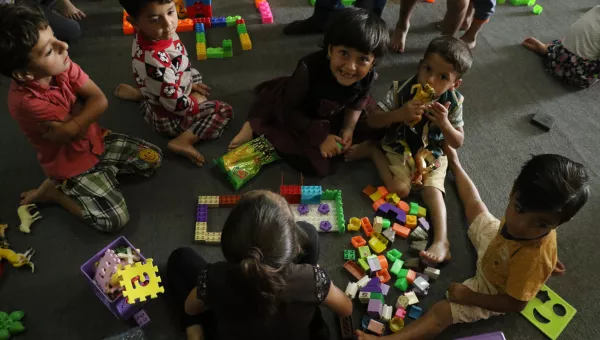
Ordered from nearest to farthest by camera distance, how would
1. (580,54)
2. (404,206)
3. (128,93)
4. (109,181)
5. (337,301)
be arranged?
(337,301) < (109,181) < (404,206) < (128,93) < (580,54)

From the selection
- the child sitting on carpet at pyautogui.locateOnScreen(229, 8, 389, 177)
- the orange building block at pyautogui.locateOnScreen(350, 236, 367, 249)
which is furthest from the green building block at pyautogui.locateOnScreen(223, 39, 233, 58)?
the orange building block at pyautogui.locateOnScreen(350, 236, 367, 249)

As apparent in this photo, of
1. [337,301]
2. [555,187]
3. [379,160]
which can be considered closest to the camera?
[555,187]

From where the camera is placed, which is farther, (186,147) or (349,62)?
(186,147)

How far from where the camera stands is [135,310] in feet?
5.06

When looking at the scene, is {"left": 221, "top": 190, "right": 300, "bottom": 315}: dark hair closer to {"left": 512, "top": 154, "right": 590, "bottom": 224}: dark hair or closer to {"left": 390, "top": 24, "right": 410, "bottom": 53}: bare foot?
{"left": 512, "top": 154, "right": 590, "bottom": 224}: dark hair

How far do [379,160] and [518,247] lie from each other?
0.74 m

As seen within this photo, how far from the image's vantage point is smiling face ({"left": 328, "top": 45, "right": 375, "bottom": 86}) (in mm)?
1680

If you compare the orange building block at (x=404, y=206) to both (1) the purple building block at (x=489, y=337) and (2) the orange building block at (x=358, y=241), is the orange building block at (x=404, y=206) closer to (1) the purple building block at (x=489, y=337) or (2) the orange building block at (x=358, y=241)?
(2) the orange building block at (x=358, y=241)

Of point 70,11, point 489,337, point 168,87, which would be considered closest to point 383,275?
point 489,337

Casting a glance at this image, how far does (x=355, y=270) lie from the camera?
1.71 meters

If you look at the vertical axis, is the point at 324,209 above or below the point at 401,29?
below

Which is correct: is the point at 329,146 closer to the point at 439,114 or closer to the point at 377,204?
the point at 377,204

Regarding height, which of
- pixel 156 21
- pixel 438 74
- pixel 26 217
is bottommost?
pixel 26 217

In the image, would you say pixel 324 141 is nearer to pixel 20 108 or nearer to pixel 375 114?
pixel 375 114
